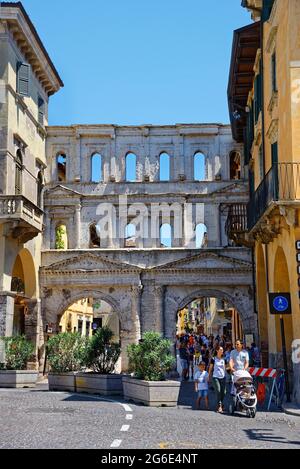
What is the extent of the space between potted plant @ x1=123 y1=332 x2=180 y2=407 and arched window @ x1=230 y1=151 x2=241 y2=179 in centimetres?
2028

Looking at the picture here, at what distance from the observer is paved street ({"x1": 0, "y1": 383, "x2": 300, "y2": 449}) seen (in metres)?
11.8

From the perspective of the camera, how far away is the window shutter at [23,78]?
104ft

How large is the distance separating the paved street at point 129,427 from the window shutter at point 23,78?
16.1m

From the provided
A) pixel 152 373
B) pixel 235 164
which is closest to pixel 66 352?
pixel 152 373

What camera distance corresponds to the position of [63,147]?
→ 3794cm

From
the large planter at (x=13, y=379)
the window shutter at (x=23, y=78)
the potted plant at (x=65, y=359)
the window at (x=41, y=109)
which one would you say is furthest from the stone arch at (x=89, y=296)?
the potted plant at (x=65, y=359)

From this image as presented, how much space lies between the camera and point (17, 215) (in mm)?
28672

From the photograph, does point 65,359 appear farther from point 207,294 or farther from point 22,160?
point 207,294

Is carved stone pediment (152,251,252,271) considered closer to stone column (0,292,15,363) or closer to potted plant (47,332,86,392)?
stone column (0,292,15,363)

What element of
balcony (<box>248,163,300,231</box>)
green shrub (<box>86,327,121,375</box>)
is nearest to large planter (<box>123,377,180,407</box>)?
green shrub (<box>86,327,121,375</box>)
